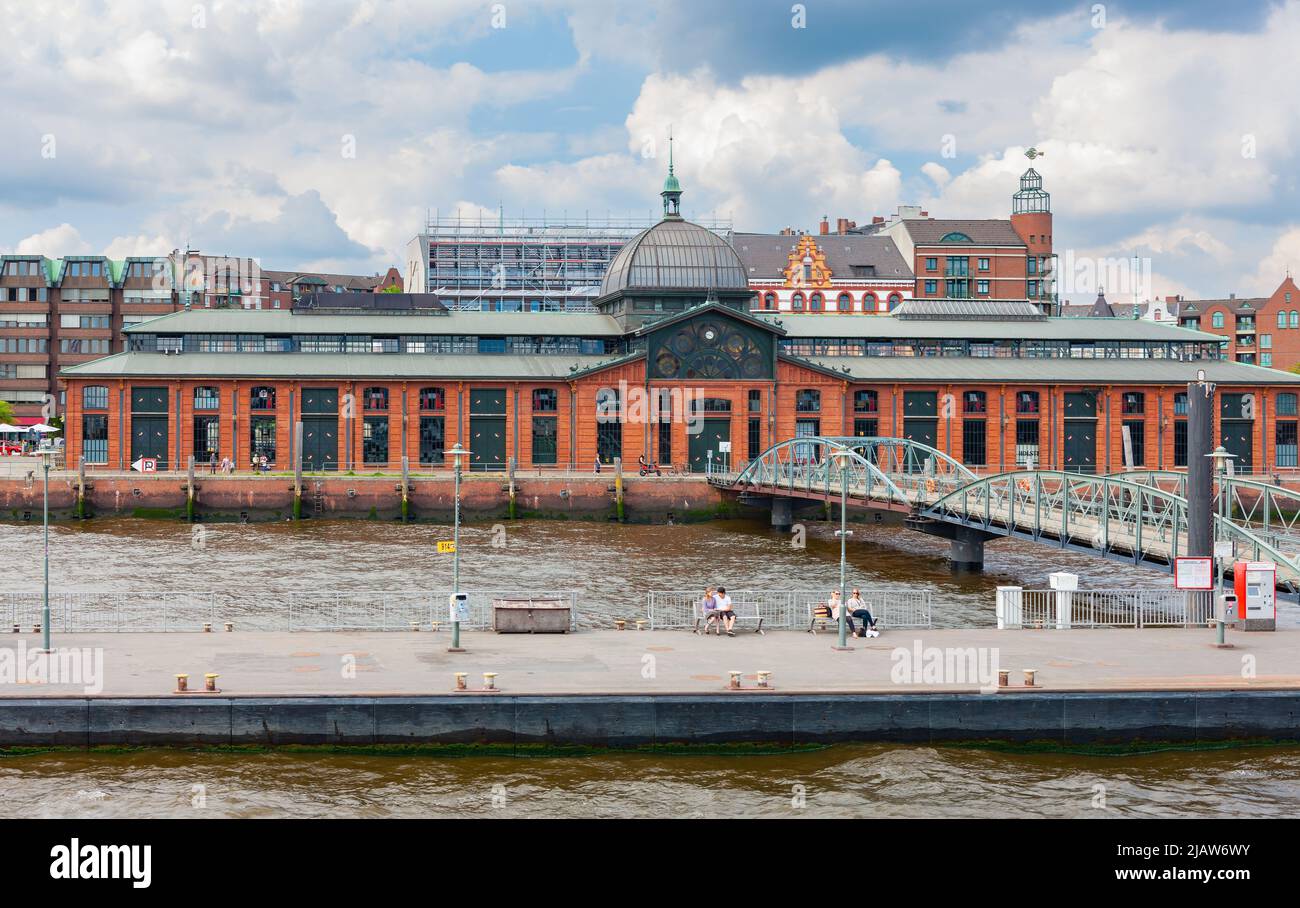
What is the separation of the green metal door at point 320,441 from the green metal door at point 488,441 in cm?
931

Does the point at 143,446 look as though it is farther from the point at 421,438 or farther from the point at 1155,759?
the point at 1155,759

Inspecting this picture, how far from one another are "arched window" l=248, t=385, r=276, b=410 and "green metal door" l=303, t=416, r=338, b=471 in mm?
2558

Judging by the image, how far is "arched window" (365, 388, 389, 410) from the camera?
95.2 m

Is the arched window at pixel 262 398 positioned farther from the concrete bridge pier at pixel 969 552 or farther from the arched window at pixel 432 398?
the concrete bridge pier at pixel 969 552

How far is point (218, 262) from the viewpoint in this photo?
182625mm

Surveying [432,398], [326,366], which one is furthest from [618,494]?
[326,366]

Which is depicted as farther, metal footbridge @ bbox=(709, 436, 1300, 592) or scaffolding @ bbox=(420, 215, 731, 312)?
scaffolding @ bbox=(420, 215, 731, 312)

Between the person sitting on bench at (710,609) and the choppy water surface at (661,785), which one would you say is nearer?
the choppy water surface at (661,785)

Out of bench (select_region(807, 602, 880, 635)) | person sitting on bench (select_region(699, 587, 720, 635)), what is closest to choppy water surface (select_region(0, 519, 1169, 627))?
bench (select_region(807, 602, 880, 635))

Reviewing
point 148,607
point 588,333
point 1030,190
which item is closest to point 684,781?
point 148,607

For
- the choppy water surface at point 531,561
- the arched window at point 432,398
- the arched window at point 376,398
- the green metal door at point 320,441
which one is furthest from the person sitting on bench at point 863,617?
the green metal door at point 320,441

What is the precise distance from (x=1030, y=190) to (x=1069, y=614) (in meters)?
135

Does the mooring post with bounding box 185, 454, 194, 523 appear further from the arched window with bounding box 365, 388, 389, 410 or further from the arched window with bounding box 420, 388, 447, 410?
the arched window with bounding box 420, 388, 447, 410

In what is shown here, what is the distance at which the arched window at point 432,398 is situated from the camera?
3767 inches
